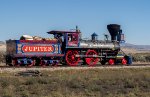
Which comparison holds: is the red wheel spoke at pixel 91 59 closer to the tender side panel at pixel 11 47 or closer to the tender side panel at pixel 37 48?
the tender side panel at pixel 37 48

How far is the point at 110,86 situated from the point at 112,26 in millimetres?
21112

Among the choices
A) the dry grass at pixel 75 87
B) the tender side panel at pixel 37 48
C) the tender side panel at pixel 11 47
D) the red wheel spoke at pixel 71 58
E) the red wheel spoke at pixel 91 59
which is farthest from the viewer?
the red wheel spoke at pixel 91 59

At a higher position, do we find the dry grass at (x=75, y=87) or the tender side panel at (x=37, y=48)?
the tender side panel at (x=37, y=48)

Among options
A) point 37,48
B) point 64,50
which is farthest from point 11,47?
point 64,50

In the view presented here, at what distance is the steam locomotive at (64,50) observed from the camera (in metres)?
33.3

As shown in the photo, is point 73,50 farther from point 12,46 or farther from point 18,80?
point 18,80

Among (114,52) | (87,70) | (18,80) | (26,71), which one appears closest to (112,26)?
(114,52)

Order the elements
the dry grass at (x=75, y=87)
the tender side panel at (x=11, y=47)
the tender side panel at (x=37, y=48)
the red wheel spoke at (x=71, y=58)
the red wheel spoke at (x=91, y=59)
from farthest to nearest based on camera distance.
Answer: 1. the red wheel spoke at (x=91, y=59)
2. the red wheel spoke at (x=71, y=58)
3. the tender side panel at (x=11, y=47)
4. the tender side panel at (x=37, y=48)
5. the dry grass at (x=75, y=87)

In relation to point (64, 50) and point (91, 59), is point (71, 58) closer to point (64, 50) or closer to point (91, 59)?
point (64, 50)

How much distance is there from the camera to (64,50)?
3588 cm

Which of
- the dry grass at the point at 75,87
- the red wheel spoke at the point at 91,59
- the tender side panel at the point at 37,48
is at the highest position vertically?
the tender side panel at the point at 37,48

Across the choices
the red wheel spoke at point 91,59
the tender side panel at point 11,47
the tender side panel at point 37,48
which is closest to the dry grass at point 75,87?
the tender side panel at point 37,48

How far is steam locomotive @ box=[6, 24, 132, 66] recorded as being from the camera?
3331cm

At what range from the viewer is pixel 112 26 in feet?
139
